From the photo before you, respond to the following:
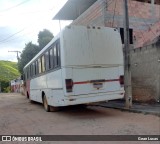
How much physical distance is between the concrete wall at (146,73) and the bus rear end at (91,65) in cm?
269

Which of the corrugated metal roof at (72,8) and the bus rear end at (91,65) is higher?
the corrugated metal roof at (72,8)

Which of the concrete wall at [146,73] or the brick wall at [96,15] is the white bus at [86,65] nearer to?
the concrete wall at [146,73]

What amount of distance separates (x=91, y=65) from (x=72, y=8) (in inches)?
574

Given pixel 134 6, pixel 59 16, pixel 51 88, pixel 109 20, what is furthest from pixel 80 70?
pixel 59 16

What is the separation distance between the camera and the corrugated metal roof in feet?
76.5

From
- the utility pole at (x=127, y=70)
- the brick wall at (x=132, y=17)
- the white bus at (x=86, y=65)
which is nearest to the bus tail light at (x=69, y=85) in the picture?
the white bus at (x=86, y=65)

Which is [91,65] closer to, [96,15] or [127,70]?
[127,70]

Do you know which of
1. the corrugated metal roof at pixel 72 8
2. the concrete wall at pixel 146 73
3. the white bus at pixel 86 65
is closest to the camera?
the white bus at pixel 86 65

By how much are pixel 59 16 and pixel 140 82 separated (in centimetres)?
1317

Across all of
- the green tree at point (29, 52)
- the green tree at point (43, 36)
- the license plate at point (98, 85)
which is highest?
the green tree at point (43, 36)

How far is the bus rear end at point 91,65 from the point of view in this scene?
422 inches

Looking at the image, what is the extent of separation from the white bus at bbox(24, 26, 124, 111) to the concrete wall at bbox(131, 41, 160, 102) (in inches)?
105

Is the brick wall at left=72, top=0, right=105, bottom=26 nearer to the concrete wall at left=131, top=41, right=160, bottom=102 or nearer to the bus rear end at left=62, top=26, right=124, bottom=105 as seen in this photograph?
the concrete wall at left=131, top=41, right=160, bottom=102

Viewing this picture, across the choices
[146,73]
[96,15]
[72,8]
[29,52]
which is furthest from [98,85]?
[29,52]
